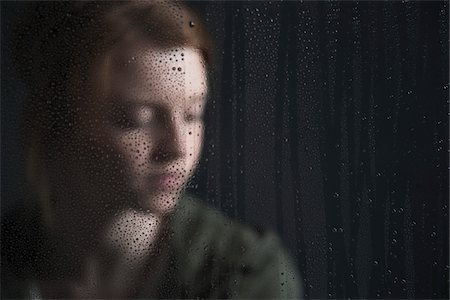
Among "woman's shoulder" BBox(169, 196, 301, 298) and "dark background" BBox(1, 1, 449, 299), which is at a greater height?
"dark background" BBox(1, 1, 449, 299)

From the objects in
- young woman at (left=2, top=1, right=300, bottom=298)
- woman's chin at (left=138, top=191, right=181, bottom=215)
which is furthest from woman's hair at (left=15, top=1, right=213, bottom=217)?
woman's chin at (left=138, top=191, right=181, bottom=215)

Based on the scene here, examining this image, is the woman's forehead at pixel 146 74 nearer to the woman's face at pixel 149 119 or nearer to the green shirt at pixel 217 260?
the woman's face at pixel 149 119

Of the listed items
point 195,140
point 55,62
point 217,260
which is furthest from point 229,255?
point 55,62

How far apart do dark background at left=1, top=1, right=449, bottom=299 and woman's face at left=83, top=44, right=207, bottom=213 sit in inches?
1.0

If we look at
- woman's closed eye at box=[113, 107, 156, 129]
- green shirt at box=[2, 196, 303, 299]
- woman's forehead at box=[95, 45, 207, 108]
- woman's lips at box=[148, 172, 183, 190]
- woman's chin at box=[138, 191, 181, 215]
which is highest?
woman's forehead at box=[95, 45, 207, 108]

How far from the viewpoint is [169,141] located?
0.60m

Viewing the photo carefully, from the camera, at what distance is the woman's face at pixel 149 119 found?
595 millimetres

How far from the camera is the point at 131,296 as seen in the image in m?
0.62

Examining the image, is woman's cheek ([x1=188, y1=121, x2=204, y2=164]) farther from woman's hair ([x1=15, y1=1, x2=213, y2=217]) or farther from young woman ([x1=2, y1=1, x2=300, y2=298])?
woman's hair ([x1=15, y1=1, x2=213, y2=217])

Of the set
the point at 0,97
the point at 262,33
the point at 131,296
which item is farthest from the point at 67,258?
the point at 262,33

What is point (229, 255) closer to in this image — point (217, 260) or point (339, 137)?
point (217, 260)

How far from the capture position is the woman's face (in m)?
0.60

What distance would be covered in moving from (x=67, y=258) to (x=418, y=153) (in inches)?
16.6

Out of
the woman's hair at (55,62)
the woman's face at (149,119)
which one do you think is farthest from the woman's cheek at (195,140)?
the woman's hair at (55,62)
